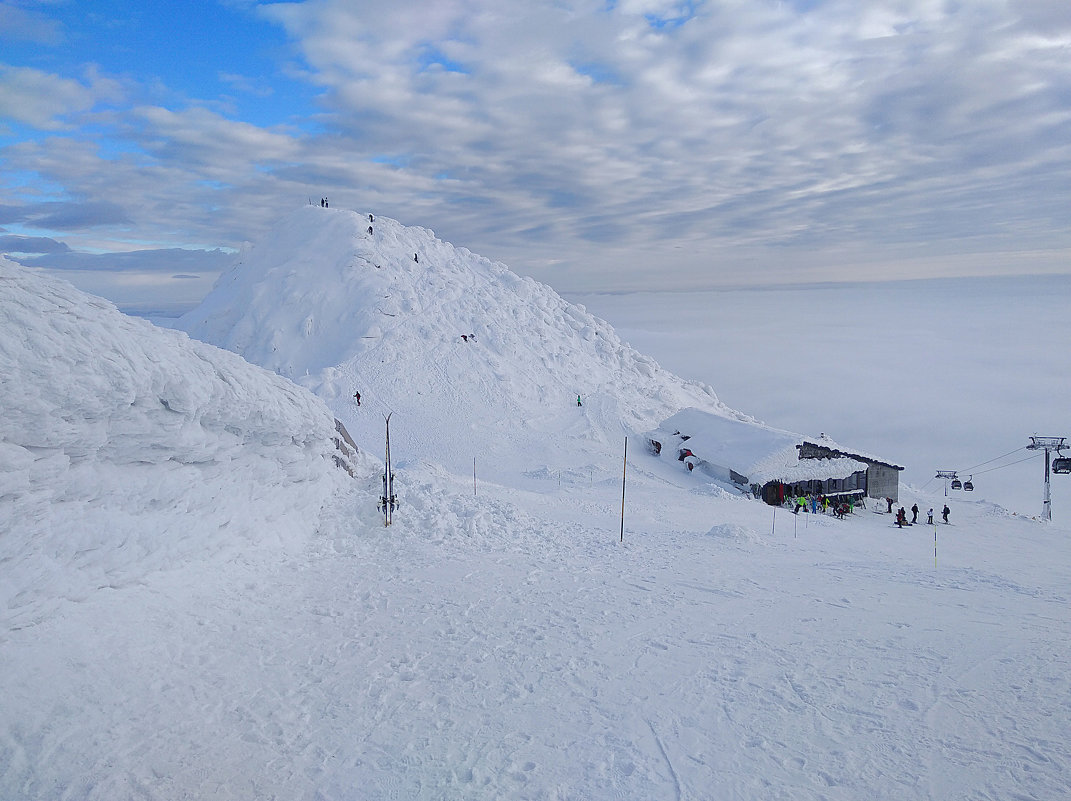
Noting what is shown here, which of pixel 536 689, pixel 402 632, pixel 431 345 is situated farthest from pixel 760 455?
pixel 536 689

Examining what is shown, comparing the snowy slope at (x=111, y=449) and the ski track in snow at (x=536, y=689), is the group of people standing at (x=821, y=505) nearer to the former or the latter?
the ski track in snow at (x=536, y=689)

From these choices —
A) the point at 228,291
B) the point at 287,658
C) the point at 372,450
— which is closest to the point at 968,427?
the point at 372,450

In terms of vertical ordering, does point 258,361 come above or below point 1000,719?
above

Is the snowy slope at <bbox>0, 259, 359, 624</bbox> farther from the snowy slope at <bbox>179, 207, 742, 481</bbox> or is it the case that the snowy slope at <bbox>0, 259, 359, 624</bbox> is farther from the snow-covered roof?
the snow-covered roof

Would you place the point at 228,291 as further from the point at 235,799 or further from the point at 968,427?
the point at 968,427

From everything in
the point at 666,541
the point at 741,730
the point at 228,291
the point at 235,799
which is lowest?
the point at 235,799

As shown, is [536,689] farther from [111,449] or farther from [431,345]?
[431,345]
